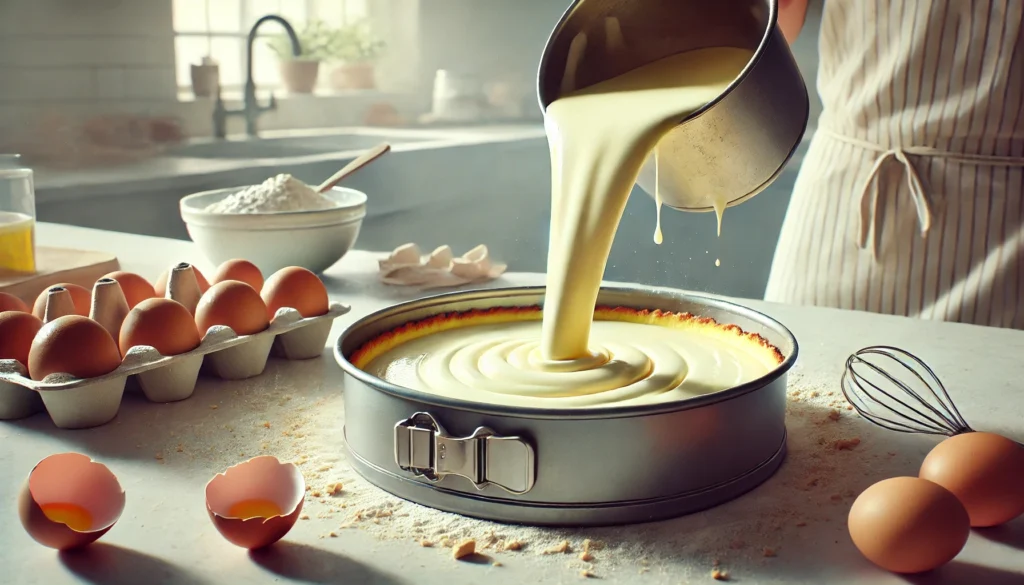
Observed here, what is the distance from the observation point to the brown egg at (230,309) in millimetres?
1080

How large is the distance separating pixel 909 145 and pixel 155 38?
2.70 meters

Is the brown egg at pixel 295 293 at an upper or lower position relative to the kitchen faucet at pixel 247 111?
lower

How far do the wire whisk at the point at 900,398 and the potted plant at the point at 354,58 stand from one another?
298 cm

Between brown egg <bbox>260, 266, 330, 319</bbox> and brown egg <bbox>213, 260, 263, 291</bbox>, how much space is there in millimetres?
62

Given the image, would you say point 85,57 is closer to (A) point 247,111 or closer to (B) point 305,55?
(A) point 247,111

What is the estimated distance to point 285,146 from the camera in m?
3.57

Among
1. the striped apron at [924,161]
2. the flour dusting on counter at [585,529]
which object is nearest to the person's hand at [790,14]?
the striped apron at [924,161]

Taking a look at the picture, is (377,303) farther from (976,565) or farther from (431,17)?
(431,17)

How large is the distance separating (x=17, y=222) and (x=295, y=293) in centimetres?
44

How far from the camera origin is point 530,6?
4094 millimetres

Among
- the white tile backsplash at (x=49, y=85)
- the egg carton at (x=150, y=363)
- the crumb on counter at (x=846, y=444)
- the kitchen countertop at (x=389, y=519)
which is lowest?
the kitchen countertop at (x=389, y=519)

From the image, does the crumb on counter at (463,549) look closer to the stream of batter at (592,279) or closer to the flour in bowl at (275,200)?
the stream of batter at (592,279)

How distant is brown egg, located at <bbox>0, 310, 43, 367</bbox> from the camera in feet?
3.24

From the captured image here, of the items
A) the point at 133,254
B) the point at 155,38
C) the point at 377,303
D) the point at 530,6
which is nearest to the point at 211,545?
the point at 377,303
